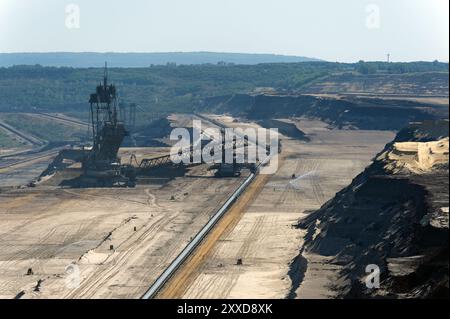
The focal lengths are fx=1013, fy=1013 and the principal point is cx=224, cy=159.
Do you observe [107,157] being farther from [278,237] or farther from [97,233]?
[278,237]

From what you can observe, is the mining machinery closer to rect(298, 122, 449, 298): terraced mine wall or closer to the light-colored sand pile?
rect(298, 122, 449, 298): terraced mine wall

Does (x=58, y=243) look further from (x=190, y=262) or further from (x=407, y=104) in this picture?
(x=407, y=104)

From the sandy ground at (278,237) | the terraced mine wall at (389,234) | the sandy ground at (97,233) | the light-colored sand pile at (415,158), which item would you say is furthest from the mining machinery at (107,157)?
the light-colored sand pile at (415,158)

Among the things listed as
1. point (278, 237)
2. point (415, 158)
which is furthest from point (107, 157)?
point (415, 158)

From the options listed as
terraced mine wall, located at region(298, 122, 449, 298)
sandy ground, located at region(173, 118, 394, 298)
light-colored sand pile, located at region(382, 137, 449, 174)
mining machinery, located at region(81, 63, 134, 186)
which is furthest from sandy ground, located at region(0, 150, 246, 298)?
light-colored sand pile, located at region(382, 137, 449, 174)

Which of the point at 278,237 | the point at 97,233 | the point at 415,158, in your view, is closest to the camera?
the point at 415,158

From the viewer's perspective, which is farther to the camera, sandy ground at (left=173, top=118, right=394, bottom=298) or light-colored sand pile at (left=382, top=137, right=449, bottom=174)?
light-colored sand pile at (left=382, top=137, right=449, bottom=174)
